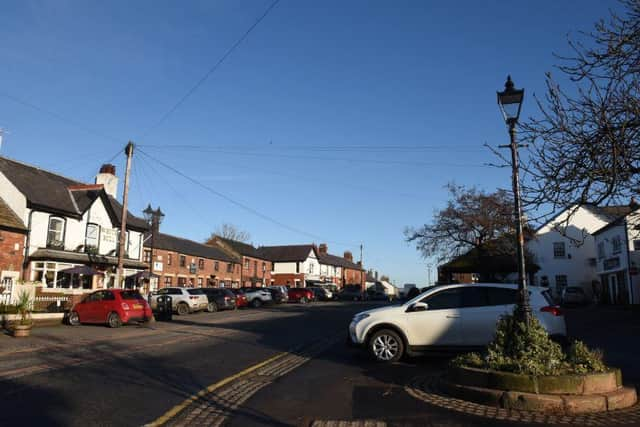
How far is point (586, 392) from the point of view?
6508mm

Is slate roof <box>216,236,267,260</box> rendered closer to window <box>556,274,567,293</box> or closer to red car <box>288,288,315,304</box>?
red car <box>288,288,315,304</box>

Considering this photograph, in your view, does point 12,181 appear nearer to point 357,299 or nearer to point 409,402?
point 409,402

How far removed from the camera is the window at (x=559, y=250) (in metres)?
47.5

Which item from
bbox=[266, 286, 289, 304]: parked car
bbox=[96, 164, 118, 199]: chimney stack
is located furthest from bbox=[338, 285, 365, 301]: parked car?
bbox=[96, 164, 118, 199]: chimney stack

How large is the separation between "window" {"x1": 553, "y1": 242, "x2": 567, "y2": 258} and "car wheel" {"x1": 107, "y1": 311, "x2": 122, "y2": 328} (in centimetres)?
4062

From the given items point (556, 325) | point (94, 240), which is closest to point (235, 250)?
point (94, 240)

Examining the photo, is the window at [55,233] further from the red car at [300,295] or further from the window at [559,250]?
the window at [559,250]

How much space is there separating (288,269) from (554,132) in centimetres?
6891

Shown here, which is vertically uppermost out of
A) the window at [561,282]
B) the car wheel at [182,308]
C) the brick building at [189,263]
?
the brick building at [189,263]

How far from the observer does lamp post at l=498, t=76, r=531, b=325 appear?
24.8ft

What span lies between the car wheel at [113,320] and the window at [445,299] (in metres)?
14.8

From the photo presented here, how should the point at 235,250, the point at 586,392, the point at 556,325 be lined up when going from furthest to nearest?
1. the point at 235,250
2. the point at 556,325
3. the point at 586,392

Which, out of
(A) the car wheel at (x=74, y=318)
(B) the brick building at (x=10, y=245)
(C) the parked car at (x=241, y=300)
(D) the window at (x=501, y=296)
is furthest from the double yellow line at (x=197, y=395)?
(C) the parked car at (x=241, y=300)

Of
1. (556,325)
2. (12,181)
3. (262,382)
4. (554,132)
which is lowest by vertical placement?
(262,382)
